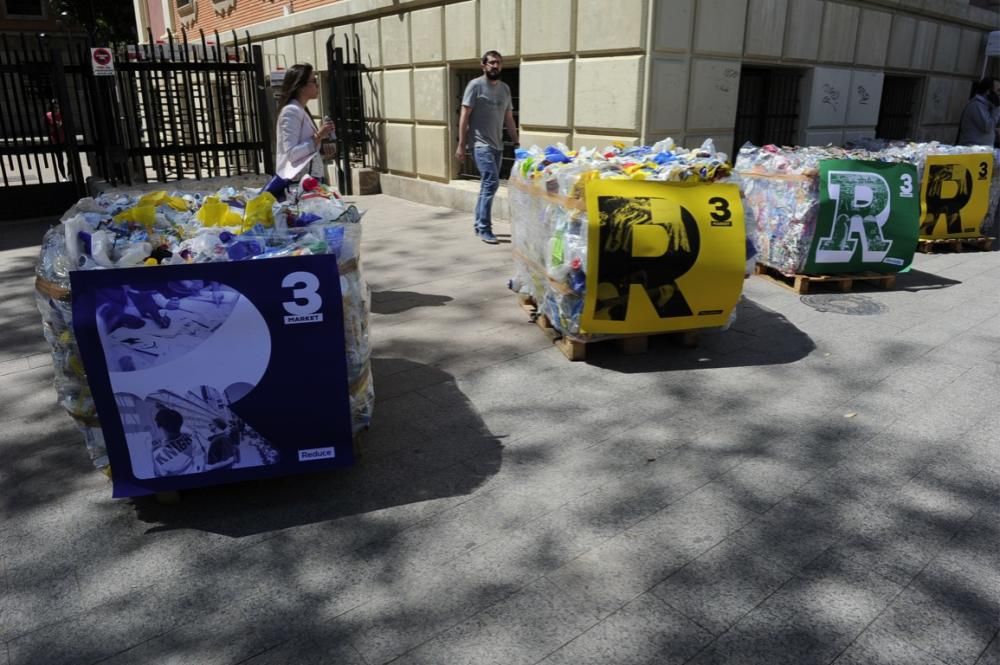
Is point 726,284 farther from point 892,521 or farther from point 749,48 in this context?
point 749,48

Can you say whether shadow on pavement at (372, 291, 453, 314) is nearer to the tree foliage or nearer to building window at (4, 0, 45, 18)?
the tree foliage

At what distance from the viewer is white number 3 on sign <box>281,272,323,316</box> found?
115 inches

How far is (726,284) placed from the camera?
4734 millimetres

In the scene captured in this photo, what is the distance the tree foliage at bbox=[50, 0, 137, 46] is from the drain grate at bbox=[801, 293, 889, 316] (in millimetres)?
33268

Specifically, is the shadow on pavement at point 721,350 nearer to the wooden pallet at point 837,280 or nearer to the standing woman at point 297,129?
the wooden pallet at point 837,280

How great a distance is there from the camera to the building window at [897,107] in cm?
1328

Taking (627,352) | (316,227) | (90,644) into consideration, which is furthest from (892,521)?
(90,644)

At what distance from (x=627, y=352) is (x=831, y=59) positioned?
26.1 feet

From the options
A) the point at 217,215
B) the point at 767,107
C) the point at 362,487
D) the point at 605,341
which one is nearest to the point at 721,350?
the point at 605,341

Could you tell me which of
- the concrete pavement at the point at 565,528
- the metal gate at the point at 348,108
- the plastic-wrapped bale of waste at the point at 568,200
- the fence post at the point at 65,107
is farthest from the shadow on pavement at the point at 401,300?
the metal gate at the point at 348,108

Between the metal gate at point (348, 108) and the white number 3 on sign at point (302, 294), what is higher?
the metal gate at point (348, 108)

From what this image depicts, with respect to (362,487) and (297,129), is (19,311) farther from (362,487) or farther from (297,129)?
(362,487)

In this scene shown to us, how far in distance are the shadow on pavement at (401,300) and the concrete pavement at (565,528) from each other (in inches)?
47.7

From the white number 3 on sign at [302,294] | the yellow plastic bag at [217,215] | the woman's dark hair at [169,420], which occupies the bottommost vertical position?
the woman's dark hair at [169,420]
